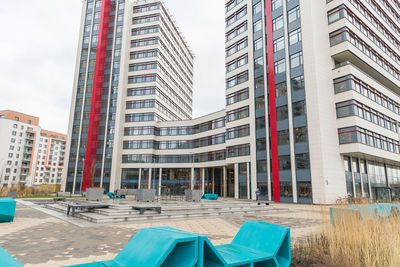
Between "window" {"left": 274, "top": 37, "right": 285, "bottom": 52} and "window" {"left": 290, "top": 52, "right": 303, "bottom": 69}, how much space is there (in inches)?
100

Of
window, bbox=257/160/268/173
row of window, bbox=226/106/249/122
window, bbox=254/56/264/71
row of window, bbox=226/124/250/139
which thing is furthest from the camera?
row of window, bbox=226/106/249/122

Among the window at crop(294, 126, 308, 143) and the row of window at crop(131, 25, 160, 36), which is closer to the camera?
the window at crop(294, 126, 308, 143)

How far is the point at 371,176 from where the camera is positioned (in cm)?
3553

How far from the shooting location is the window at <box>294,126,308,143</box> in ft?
103

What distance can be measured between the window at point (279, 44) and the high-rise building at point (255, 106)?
0.15 m

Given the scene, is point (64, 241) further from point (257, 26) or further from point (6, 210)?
point (257, 26)

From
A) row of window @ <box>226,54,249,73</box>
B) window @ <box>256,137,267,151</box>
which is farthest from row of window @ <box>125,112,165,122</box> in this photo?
window @ <box>256,137,267,151</box>

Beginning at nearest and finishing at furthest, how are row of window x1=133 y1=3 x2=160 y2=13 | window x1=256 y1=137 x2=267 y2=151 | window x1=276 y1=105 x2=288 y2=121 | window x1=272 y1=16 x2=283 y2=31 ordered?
1. window x1=276 y1=105 x2=288 y2=121
2. window x1=256 y1=137 x2=267 y2=151
3. window x1=272 y1=16 x2=283 y2=31
4. row of window x1=133 y1=3 x2=160 y2=13

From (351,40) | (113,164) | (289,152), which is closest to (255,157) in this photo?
(289,152)

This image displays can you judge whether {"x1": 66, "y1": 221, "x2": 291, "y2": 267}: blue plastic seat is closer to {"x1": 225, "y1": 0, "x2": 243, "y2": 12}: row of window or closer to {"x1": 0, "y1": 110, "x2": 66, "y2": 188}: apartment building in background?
{"x1": 225, "y1": 0, "x2": 243, "y2": 12}: row of window

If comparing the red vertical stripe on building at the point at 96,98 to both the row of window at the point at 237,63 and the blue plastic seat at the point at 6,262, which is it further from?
the blue plastic seat at the point at 6,262

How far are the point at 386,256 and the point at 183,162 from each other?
4790cm

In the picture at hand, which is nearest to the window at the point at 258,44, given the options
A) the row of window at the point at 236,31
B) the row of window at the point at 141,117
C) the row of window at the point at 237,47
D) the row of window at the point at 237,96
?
the row of window at the point at 237,47

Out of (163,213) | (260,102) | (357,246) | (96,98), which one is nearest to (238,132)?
(260,102)
